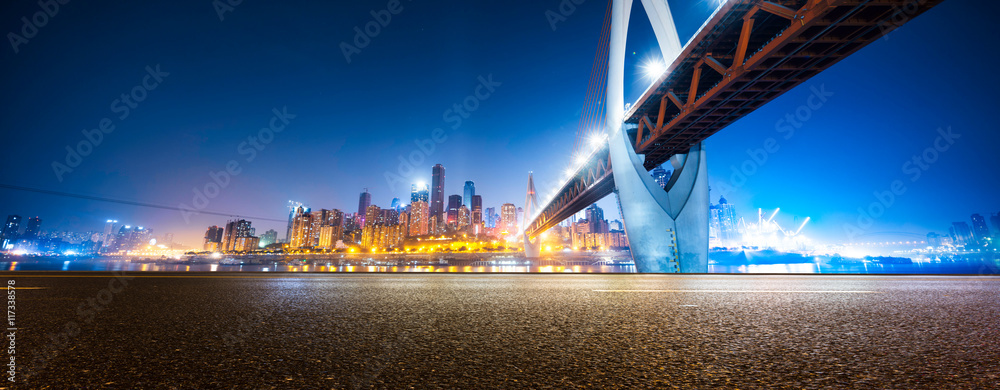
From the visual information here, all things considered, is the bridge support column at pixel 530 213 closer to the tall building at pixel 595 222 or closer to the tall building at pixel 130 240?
the tall building at pixel 595 222

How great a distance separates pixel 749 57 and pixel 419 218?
169m

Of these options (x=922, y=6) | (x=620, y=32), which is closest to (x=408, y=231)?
(x=620, y=32)

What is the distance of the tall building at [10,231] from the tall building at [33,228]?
5.18 meters

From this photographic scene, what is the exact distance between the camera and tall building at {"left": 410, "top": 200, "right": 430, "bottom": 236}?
166 m

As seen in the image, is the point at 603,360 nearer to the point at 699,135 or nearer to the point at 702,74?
the point at 702,74

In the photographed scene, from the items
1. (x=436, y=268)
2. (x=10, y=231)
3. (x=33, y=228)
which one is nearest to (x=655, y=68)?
(x=436, y=268)

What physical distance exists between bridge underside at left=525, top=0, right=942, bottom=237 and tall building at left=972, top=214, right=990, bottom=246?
562 ft

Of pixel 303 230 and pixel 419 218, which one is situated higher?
pixel 419 218

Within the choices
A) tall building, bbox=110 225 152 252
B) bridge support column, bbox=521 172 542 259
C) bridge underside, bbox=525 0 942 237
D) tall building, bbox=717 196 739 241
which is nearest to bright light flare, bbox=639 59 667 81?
bridge underside, bbox=525 0 942 237

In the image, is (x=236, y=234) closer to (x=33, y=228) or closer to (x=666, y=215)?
(x=33, y=228)

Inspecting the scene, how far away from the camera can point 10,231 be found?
122 meters

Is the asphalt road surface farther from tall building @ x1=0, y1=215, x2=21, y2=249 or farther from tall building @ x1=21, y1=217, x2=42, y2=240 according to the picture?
tall building @ x1=21, y1=217, x2=42, y2=240

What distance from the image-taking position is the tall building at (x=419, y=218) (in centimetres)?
16650

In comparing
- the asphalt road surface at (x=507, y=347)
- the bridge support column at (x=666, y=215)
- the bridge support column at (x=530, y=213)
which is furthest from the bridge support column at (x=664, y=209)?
the bridge support column at (x=530, y=213)
